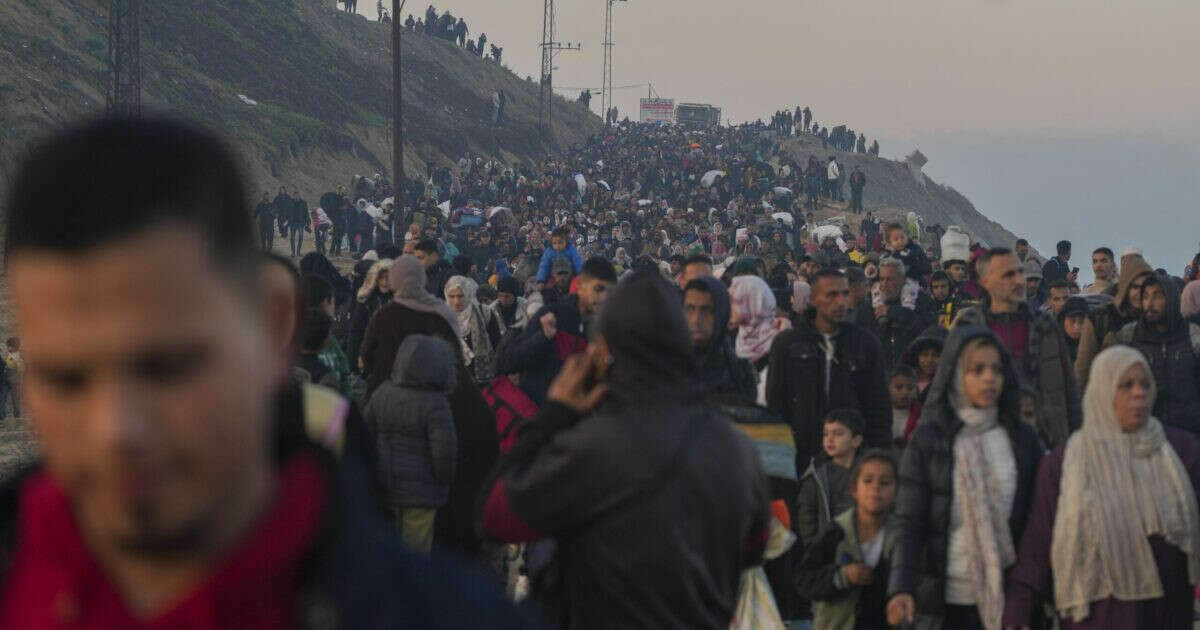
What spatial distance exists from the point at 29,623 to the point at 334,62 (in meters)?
79.7

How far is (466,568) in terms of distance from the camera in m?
1.36

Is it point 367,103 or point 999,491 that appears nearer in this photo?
point 999,491

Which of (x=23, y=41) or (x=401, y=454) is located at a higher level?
(x=23, y=41)

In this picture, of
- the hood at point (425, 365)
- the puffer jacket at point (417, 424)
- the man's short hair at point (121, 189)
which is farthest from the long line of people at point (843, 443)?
the man's short hair at point (121, 189)

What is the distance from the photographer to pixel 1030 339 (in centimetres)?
802

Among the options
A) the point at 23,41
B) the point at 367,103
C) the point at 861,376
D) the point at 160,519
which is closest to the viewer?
the point at 160,519

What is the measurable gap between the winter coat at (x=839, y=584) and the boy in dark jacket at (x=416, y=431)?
5.25 feet

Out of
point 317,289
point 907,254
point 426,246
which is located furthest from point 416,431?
point 907,254

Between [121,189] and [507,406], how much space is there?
23.1ft

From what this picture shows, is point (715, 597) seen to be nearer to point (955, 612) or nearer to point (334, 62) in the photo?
point (955, 612)

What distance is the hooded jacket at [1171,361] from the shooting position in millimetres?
9508

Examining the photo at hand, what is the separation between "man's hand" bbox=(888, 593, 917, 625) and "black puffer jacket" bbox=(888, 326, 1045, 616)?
0.09ft

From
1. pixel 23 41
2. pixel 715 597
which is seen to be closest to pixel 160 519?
pixel 715 597

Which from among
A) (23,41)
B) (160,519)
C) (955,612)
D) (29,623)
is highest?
(23,41)
